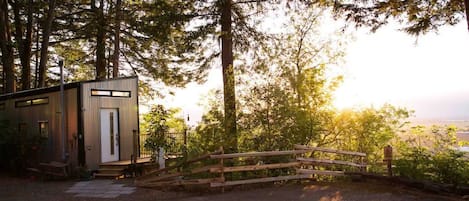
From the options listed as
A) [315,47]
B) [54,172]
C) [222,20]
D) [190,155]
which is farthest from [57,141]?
[315,47]

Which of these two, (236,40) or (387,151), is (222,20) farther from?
(387,151)

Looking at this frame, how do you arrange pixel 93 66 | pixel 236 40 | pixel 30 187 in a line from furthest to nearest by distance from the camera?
pixel 93 66
pixel 236 40
pixel 30 187

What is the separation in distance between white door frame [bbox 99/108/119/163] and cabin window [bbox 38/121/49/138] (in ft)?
9.31

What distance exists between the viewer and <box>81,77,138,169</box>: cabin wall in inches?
565

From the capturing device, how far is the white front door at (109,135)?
14790 mm

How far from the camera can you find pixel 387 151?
1066 centimetres

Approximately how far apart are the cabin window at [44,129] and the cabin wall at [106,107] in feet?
9.12

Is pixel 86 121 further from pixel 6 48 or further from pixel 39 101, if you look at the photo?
pixel 6 48

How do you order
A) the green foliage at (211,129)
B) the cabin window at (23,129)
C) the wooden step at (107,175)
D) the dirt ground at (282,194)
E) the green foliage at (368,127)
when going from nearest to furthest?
the dirt ground at (282,194)
the green foliage at (211,129)
the green foliage at (368,127)
the wooden step at (107,175)
the cabin window at (23,129)

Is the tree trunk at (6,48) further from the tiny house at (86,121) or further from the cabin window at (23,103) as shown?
the tiny house at (86,121)

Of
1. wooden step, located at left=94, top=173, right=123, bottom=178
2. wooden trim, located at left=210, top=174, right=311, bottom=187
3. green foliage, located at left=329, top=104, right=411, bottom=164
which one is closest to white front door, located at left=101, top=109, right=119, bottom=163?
wooden step, located at left=94, top=173, right=123, bottom=178

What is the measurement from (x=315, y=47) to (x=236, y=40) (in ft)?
9.15

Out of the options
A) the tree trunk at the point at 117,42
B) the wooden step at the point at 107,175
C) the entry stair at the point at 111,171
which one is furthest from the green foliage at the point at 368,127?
the tree trunk at the point at 117,42

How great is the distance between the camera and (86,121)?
1434cm
